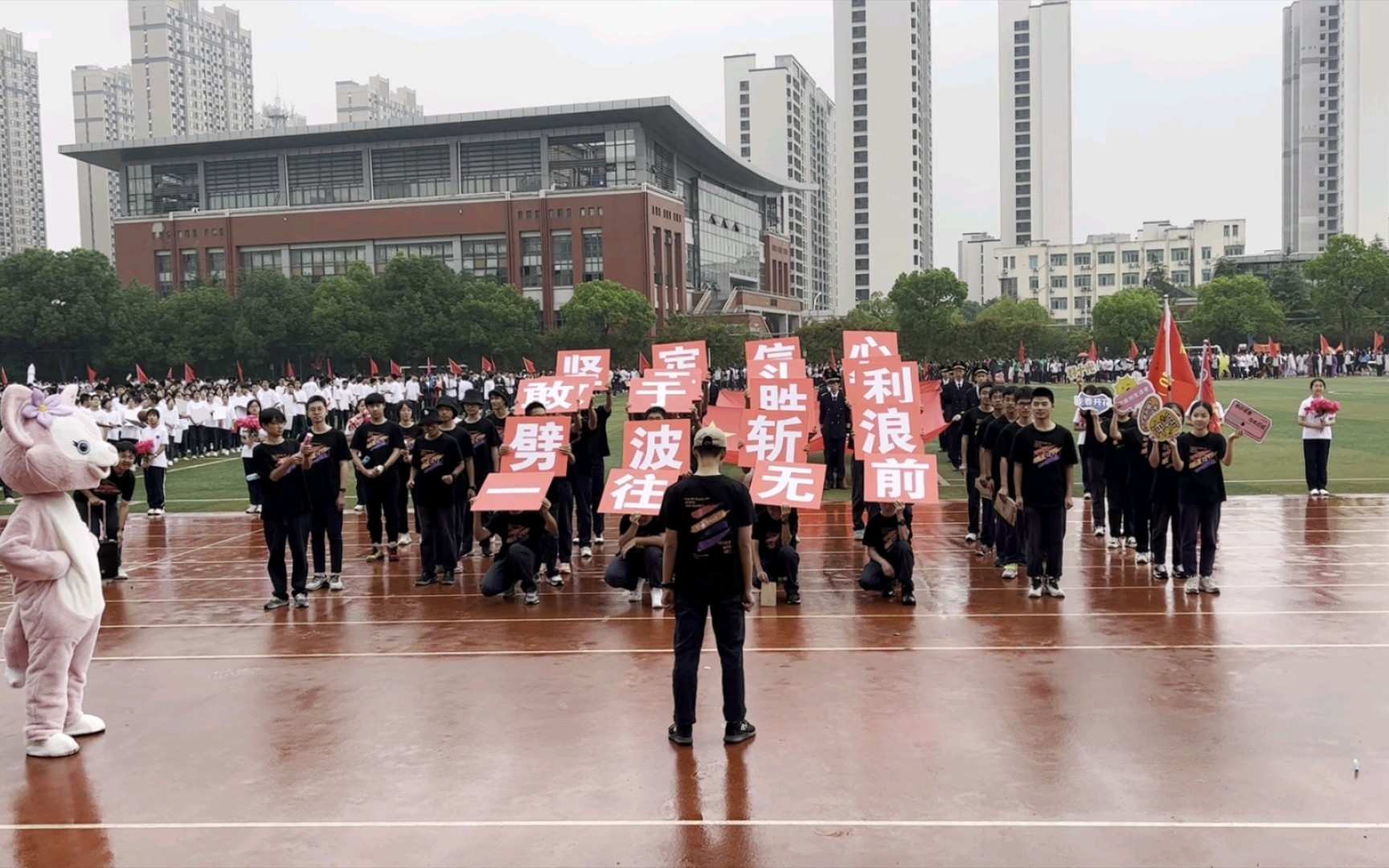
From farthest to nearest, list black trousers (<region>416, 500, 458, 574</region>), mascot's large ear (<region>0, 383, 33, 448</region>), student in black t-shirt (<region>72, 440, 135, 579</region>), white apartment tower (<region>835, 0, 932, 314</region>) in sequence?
white apartment tower (<region>835, 0, 932, 314</region>)
student in black t-shirt (<region>72, 440, 135, 579</region>)
black trousers (<region>416, 500, 458, 574</region>)
mascot's large ear (<region>0, 383, 33, 448</region>)

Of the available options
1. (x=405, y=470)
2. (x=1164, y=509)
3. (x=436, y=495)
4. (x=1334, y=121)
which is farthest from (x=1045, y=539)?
(x=1334, y=121)

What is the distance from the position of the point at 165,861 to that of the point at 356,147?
77278 mm

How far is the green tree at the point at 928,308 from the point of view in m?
48.2

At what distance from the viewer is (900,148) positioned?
116 meters

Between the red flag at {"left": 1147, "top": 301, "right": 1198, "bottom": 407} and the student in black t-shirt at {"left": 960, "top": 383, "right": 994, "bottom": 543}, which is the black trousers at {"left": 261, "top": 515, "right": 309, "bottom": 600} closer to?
the student in black t-shirt at {"left": 960, "top": 383, "right": 994, "bottom": 543}

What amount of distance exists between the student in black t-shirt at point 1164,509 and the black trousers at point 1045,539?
55.2 inches

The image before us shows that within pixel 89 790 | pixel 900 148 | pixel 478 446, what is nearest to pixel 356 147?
pixel 900 148

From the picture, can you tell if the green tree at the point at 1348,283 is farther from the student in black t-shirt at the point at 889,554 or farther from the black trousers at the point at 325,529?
the black trousers at the point at 325,529

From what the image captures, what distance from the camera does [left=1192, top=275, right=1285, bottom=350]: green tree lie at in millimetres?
68062

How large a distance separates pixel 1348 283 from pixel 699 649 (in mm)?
74155

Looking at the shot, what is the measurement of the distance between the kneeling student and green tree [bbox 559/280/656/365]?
4568 centimetres

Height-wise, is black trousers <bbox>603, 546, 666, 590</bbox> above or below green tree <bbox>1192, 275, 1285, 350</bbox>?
below

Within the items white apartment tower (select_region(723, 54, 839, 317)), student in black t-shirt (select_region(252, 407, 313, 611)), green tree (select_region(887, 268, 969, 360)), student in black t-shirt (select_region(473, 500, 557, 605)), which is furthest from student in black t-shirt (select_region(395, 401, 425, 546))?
white apartment tower (select_region(723, 54, 839, 317))

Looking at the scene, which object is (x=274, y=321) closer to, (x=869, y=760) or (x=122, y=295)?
(x=122, y=295)
